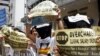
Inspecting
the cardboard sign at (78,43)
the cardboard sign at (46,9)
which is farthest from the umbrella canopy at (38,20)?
the cardboard sign at (78,43)

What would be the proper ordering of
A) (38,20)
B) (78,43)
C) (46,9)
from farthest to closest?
(38,20)
(46,9)
(78,43)

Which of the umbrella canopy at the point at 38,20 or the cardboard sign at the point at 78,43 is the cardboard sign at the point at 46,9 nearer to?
the umbrella canopy at the point at 38,20

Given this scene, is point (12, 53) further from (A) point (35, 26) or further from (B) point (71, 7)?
(B) point (71, 7)

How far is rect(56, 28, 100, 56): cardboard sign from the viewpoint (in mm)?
1368

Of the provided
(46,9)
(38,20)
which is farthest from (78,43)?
(38,20)

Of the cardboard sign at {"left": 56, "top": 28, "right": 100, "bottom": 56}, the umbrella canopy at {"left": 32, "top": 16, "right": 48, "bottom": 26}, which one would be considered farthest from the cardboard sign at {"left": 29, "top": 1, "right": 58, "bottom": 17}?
the cardboard sign at {"left": 56, "top": 28, "right": 100, "bottom": 56}

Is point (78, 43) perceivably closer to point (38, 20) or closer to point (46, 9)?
point (46, 9)

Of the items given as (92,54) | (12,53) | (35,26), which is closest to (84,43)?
(92,54)

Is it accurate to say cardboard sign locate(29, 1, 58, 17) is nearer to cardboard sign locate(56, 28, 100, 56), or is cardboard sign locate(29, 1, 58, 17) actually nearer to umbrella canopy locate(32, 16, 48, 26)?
umbrella canopy locate(32, 16, 48, 26)

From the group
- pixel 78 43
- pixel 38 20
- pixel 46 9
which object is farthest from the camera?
pixel 38 20

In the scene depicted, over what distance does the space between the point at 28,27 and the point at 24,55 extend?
205 mm

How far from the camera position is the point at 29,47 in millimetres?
2047

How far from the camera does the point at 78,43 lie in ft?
4.63

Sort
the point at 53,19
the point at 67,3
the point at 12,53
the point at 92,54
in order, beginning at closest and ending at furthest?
the point at 92,54
the point at 53,19
the point at 12,53
the point at 67,3
